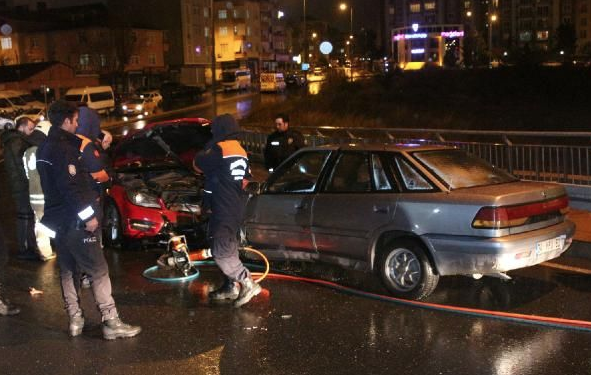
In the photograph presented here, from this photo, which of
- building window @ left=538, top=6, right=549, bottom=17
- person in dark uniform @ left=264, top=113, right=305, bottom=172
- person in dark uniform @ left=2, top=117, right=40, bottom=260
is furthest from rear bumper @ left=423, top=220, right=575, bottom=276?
building window @ left=538, top=6, right=549, bottom=17

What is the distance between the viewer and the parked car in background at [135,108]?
4353 centimetres

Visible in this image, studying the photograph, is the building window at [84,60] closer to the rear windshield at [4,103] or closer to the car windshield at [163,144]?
the rear windshield at [4,103]

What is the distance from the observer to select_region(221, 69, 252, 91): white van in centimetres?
6606

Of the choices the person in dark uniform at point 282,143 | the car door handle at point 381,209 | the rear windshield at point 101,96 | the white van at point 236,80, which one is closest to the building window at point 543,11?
the white van at point 236,80

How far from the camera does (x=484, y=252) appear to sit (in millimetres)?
6102

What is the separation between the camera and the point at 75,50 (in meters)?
72.8

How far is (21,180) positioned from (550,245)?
6528 millimetres

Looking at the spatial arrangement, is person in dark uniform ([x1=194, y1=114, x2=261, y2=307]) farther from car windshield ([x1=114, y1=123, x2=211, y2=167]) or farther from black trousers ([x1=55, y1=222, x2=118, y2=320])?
car windshield ([x1=114, y1=123, x2=211, y2=167])

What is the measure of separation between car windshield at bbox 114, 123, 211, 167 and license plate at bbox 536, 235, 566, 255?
711cm

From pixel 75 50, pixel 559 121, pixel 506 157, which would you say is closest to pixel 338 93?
pixel 559 121

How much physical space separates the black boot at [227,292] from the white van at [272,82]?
53.3m

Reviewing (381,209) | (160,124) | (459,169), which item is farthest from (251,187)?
(160,124)

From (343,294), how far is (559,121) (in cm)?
3658

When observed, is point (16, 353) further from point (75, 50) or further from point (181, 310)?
point (75, 50)
